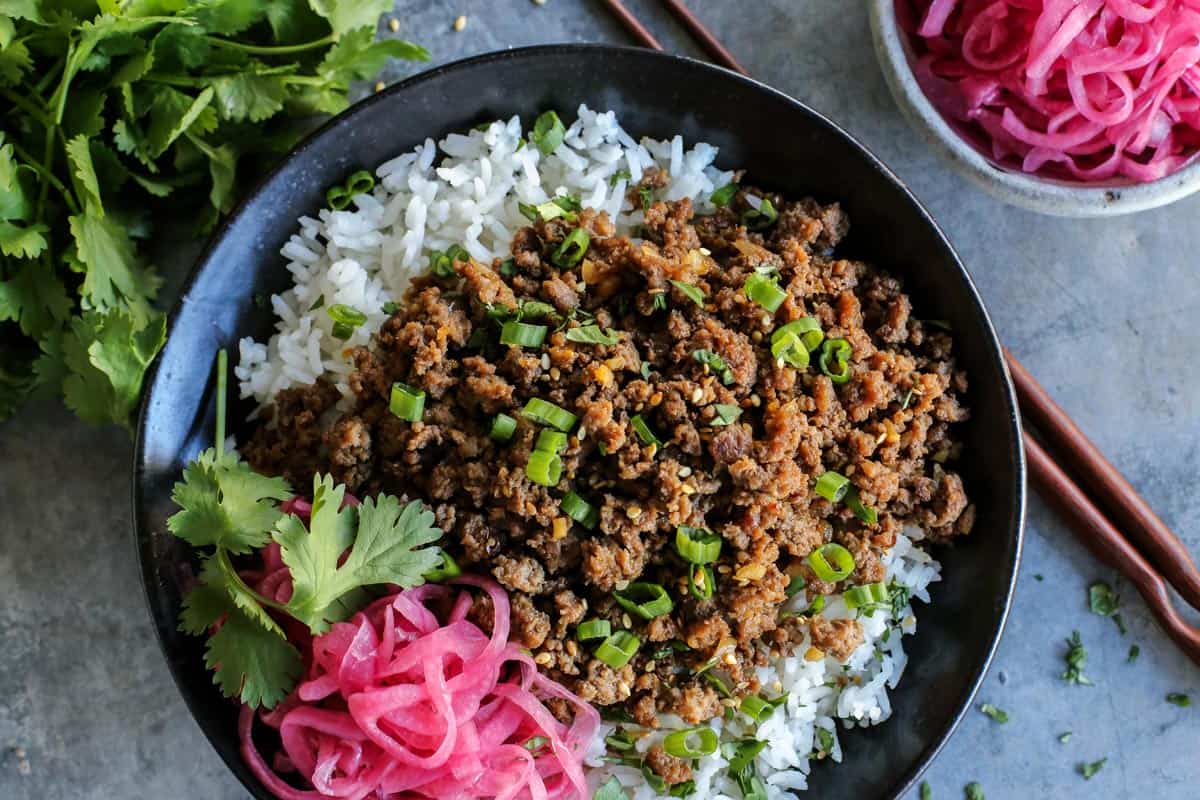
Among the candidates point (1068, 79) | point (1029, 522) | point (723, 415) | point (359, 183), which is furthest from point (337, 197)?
point (1029, 522)

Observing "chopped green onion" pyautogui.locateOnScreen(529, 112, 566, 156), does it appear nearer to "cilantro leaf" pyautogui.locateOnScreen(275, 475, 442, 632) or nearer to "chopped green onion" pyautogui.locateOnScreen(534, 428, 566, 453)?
"chopped green onion" pyautogui.locateOnScreen(534, 428, 566, 453)

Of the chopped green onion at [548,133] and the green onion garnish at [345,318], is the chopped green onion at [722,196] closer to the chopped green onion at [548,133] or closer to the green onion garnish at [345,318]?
the chopped green onion at [548,133]

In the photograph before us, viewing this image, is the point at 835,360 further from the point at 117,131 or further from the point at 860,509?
the point at 117,131

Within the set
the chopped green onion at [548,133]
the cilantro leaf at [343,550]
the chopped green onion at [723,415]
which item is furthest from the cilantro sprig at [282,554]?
the chopped green onion at [548,133]

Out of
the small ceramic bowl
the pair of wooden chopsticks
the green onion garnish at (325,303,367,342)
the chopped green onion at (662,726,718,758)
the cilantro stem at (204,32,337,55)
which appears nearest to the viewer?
the chopped green onion at (662,726,718,758)

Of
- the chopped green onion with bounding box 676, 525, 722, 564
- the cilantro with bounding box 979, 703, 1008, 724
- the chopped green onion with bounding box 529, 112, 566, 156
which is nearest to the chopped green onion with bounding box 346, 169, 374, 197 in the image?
the chopped green onion with bounding box 529, 112, 566, 156
